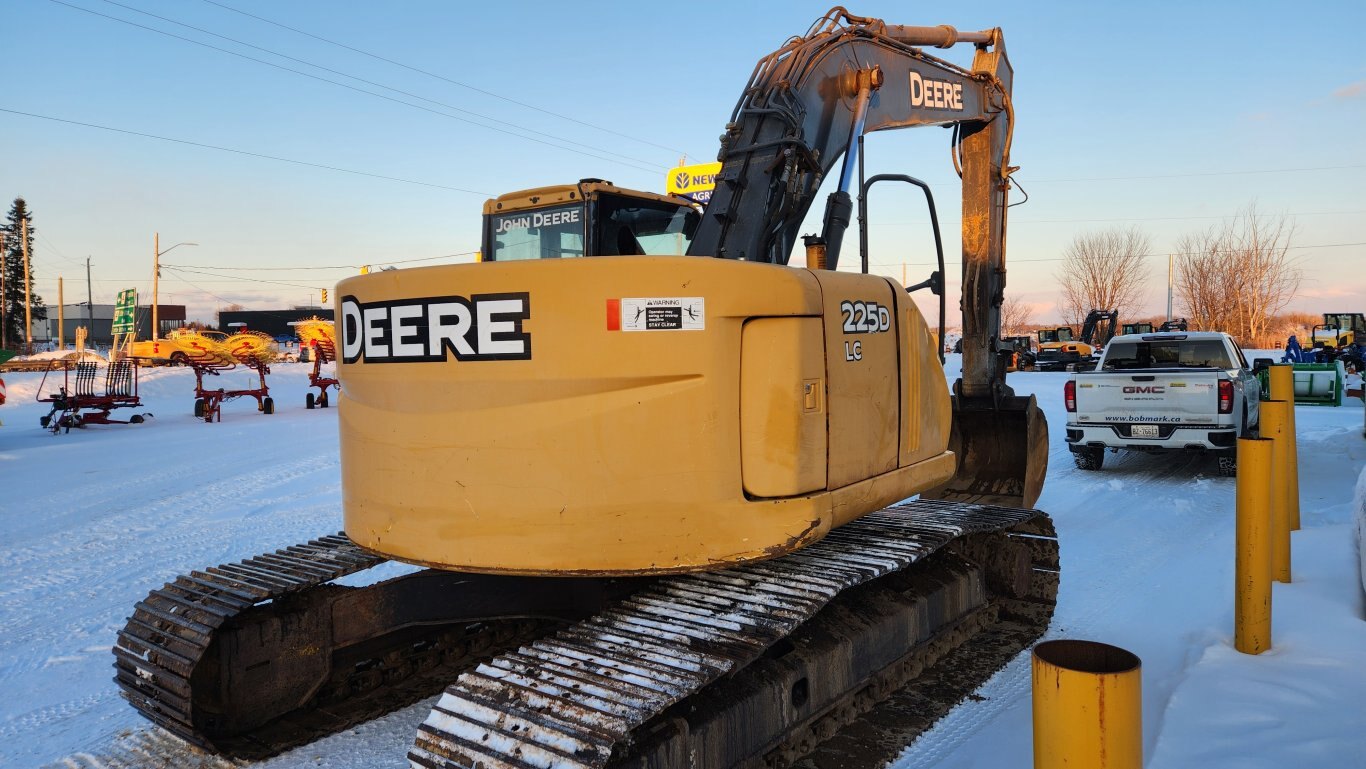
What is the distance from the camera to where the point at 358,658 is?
166 inches

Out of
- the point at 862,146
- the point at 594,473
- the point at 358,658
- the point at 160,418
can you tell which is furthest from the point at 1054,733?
the point at 160,418

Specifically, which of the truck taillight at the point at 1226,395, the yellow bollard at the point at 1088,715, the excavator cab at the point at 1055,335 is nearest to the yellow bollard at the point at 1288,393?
the truck taillight at the point at 1226,395

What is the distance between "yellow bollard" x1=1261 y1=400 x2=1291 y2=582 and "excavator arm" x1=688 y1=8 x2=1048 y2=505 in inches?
64.5

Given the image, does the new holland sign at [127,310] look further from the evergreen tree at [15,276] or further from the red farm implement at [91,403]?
the evergreen tree at [15,276]

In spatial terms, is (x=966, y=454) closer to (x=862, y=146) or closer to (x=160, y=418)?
(x=862, y=146)

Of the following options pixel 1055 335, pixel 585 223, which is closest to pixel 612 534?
pixel 585 223

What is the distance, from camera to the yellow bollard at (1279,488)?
5.48 metres

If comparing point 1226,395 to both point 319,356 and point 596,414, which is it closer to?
point 596,414

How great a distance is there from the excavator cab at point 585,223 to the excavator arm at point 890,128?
21 centimetres

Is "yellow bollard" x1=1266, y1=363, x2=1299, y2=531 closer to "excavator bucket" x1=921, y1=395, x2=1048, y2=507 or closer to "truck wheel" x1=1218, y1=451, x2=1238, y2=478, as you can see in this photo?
"excavator bucket" x1=921, y1=395, x2=1048, y2=507

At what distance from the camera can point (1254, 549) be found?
14.3ft

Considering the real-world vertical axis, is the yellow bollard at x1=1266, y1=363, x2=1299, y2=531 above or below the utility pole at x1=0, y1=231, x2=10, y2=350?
below

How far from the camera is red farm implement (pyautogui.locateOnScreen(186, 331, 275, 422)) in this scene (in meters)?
18.6

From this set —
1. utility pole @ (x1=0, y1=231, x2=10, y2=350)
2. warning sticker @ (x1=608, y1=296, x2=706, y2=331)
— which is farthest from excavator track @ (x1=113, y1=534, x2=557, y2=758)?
utility pole @ (x1=0, y1=231, x2=10, y2=350)
